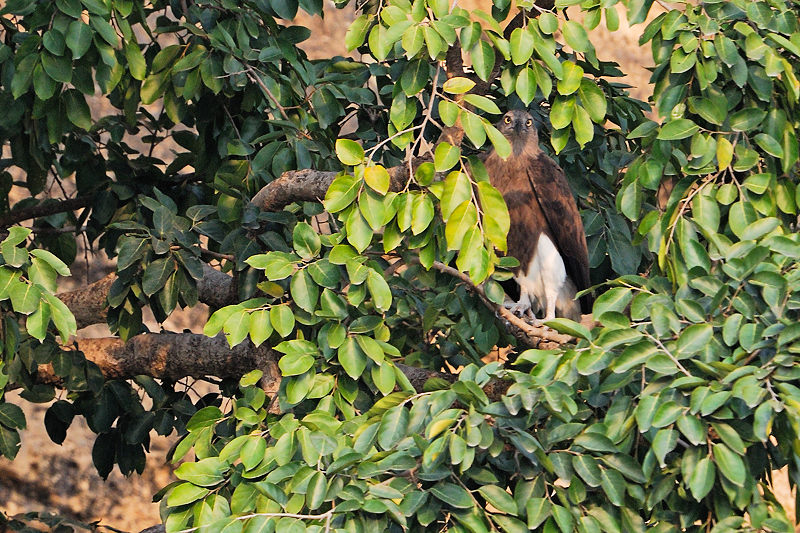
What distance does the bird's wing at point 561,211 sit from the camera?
3215 mm

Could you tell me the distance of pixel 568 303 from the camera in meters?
3.55

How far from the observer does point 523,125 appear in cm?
345

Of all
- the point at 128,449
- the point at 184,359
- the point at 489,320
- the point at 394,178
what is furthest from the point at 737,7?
the point at 128,449

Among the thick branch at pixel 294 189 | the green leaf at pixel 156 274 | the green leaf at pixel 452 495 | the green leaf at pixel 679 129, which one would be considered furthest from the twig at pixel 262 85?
the green leaf at pixel 452 495

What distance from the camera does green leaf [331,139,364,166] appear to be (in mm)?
1822

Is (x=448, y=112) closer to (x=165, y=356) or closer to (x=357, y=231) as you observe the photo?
(x=357, y=231)

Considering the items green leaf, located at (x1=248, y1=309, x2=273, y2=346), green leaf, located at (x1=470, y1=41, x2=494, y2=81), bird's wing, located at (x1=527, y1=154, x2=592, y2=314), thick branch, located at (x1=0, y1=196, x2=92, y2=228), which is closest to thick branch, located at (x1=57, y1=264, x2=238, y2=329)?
thick branch, located at (x1=0, y1=196, x2=92, y2=228)

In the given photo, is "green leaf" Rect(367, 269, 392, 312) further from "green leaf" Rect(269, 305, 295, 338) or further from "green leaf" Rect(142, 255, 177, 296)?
"green leaf" Rect(142, 255, 177, 296)

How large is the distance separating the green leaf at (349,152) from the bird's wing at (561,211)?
149 cm

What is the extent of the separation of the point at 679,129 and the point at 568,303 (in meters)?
1.70

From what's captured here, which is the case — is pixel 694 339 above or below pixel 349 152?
below

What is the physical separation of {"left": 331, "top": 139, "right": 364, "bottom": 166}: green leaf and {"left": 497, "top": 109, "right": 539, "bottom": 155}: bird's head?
1640mm

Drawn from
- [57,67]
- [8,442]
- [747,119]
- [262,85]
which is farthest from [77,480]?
[747,119]

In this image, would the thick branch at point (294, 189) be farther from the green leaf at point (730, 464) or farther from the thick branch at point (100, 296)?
the green leaf at point (730, 464)
